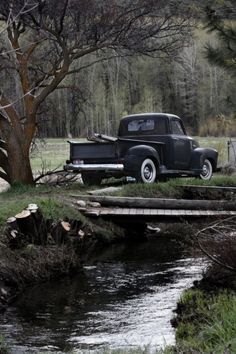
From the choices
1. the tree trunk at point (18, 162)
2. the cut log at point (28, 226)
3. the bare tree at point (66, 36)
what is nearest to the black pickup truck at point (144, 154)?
the tree trunk at point (18, 162)

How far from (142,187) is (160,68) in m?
53.3

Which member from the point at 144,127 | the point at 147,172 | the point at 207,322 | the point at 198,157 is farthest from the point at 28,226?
the point at 198,157

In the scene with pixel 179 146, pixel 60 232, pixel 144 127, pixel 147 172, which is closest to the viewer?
pixel 60 232

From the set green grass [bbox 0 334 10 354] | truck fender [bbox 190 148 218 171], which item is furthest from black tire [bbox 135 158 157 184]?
green grass [bbox 0 334 10 354]

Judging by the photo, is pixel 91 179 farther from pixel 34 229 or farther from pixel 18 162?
pixel 34 229

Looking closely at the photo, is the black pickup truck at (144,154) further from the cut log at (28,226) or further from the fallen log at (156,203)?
the cut log at (28,226)

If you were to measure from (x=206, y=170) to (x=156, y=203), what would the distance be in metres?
6.06

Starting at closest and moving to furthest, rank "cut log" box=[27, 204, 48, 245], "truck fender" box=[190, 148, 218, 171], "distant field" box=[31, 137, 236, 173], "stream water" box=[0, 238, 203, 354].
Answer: "stream water" box=[0, 238, 203, 354], "cut log" box=[27, 204, 48, 245], "truck fender" box=[190, 148, 218, 171], "distant field" box=[31, 137, 236, 173]

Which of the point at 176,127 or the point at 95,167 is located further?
the point at 176,127

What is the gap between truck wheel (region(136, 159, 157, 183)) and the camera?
1658 centimetres

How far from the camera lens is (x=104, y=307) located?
9234mm

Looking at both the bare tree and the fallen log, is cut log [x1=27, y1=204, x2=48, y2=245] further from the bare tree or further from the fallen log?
the bare tree

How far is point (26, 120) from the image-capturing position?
1695 cm

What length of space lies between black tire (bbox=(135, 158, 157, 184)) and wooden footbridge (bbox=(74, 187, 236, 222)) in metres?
2.42
